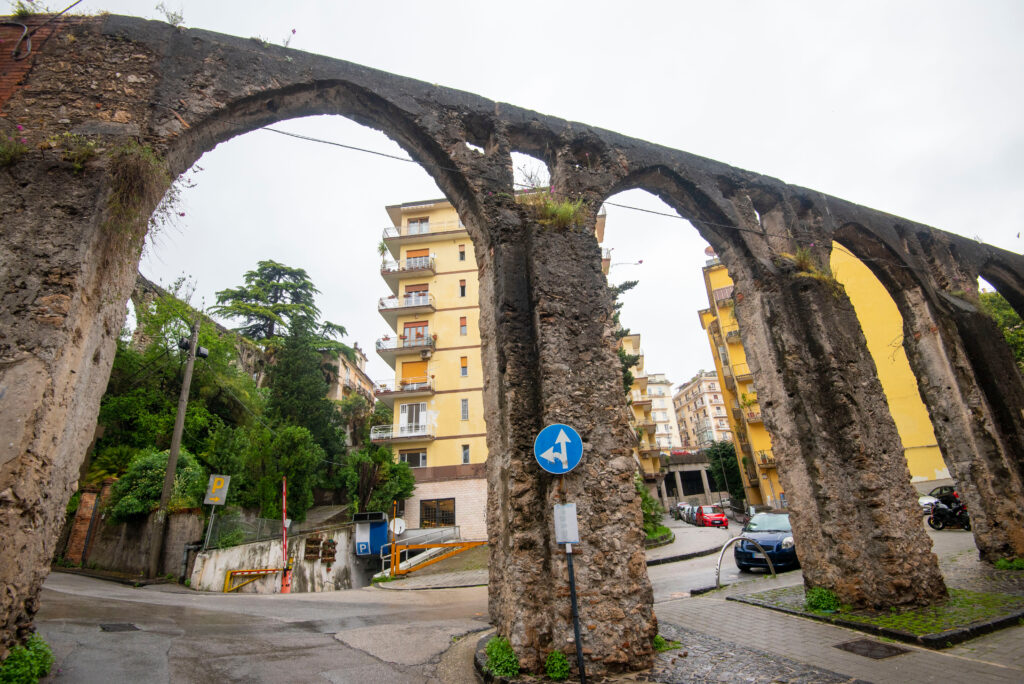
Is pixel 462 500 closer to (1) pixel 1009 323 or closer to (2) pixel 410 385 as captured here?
(2) pixel 410 385

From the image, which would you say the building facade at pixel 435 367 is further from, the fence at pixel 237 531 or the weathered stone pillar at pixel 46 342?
the weathered stone pillar at pixel 46 342

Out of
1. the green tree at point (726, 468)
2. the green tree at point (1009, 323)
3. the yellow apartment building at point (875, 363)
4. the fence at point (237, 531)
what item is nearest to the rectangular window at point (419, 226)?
the yellow apartment building at point (875, 363)

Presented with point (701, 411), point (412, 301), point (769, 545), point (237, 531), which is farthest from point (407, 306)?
point (701, 411)

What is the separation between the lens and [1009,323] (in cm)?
1747

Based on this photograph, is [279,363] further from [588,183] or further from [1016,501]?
[1016,501]

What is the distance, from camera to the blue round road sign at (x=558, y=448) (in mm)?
4555

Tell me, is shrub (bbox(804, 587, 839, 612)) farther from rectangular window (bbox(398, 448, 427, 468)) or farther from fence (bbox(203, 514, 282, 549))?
rectangular window (bbox(398, 448, 427, 468))

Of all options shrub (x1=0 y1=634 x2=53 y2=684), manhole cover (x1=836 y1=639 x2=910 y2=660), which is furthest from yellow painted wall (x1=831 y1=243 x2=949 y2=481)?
shrub (x1=0 y1=634 x2=53 y2=684)

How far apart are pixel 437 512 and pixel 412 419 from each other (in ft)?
14.6

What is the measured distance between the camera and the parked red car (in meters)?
27.9

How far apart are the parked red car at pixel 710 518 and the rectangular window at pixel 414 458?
1632 cm

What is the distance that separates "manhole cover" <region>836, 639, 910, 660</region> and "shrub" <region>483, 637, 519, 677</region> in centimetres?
324

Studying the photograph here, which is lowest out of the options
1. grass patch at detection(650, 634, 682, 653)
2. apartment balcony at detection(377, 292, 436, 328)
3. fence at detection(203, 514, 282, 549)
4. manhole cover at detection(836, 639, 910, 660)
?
manhole cover at detection(836, 639, 910, 660)

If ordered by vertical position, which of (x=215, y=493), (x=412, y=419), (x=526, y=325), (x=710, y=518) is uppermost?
(x=412, y=419)
